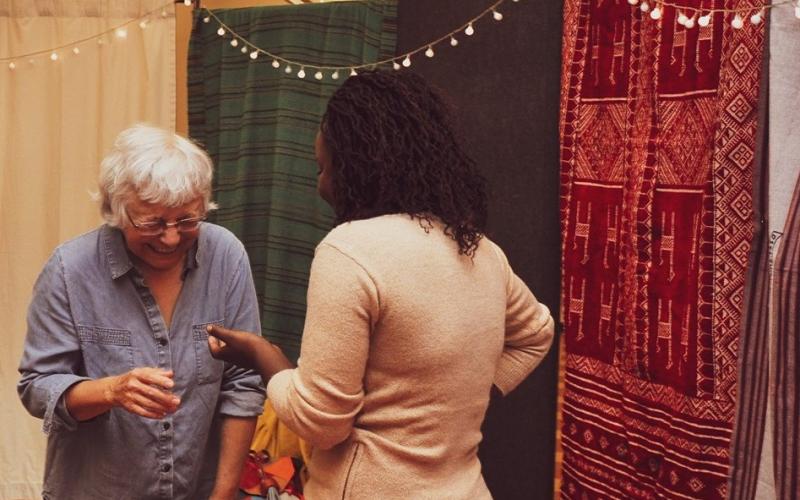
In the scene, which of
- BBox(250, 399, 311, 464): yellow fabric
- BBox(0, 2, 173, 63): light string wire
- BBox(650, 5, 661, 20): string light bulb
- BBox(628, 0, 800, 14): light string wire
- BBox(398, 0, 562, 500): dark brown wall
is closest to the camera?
BBox(628, 0, 800, 14): light string wire

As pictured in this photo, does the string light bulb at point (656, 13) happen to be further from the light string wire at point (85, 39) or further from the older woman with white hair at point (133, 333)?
the light string wire at point (85, 39)

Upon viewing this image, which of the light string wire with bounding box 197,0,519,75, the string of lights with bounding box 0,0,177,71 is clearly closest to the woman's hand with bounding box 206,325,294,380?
the light string wire with bounding box 197,0,519,75

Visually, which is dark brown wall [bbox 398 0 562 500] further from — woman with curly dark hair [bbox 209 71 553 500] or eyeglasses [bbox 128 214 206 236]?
woman with curly dark hair [bbox 209 71 553 500]

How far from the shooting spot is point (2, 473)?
3912 mm

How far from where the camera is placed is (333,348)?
1296 mm

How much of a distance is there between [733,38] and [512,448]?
5.25 ft

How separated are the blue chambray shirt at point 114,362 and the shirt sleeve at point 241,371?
0.04m

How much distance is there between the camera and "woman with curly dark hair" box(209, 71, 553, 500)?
4.30ft

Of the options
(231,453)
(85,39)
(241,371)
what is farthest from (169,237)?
(85,39)

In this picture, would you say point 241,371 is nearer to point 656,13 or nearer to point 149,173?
point 149,173

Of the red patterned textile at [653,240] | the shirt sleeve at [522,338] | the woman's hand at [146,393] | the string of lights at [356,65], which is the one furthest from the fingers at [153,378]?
the red patterned textile at [653,240]

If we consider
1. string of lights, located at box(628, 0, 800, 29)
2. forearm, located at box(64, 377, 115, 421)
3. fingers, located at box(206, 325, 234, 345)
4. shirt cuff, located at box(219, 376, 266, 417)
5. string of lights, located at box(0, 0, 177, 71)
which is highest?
string of lights, located at box(0, 0, 177, 71)

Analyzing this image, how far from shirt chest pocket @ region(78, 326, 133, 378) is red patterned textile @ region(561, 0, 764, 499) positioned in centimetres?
155

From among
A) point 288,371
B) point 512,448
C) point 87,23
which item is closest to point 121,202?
point 288,371
